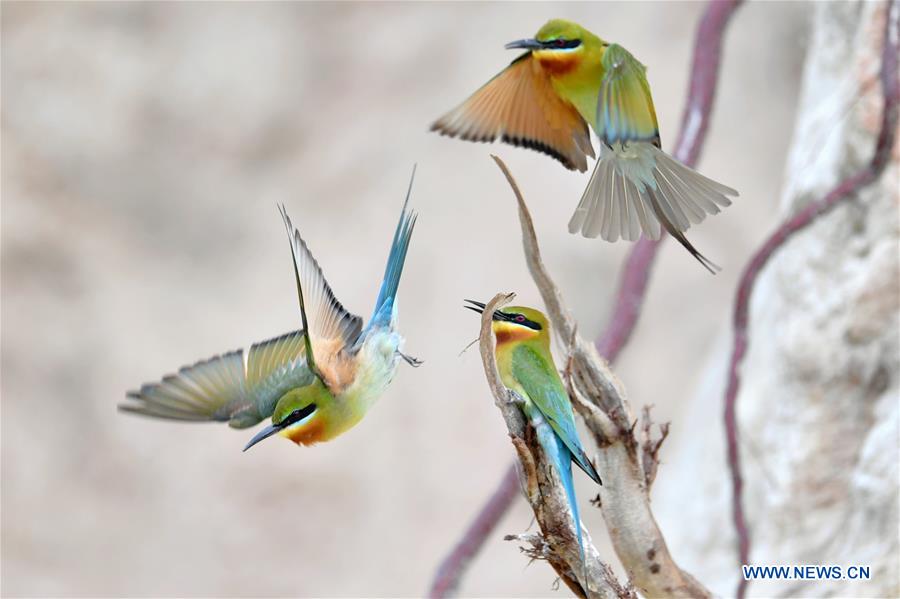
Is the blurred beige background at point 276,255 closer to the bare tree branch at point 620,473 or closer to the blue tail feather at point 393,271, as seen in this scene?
the bare tree branch at point 620,473

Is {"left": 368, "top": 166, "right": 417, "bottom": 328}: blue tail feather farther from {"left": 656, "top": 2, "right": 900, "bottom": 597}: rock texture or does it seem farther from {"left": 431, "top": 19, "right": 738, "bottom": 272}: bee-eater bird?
{"left": 656, "top": 2, "right": 900, "bottom": 597}: rock texture

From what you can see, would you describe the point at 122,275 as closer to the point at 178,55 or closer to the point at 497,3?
the point at 178,55

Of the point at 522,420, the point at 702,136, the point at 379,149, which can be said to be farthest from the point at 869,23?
the point at 379,149

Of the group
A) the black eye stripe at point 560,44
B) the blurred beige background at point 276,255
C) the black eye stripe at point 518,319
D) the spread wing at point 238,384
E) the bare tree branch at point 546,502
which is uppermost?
the blurred beige background at point 276,255

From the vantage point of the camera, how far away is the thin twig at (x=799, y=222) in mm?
1220

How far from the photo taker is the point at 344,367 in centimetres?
62

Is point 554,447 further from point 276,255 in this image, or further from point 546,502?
point 276,255

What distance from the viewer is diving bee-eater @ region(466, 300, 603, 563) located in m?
0.68

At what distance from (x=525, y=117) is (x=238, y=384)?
24cm

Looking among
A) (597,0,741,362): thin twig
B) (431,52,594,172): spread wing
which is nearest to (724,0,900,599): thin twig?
(597,0,741,362): thin twig

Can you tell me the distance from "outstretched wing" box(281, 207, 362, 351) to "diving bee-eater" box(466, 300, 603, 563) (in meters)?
0.08

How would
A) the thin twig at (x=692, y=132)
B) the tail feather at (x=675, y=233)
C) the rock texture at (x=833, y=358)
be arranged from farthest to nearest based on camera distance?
the rock texture at (x=833, y=358) < the thin twig at (x=692, y=132) < the tail feather at (x=675, y=233)

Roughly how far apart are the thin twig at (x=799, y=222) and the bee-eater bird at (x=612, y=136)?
663mm

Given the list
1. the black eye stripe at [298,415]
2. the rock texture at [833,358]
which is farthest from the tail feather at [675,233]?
the rock texture at [833,358]
